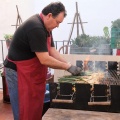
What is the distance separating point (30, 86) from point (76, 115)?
58 centimetres

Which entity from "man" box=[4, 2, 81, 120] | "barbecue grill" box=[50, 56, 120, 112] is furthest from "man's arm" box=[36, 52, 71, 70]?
"barbecue grill" box=[50, 56, 120, 112]

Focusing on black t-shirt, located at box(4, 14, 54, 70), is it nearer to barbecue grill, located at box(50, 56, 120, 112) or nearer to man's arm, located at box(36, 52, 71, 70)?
man's arm, located at box(36, 52, 71, 70)

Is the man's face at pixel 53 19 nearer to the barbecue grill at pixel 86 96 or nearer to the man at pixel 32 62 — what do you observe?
the man at pixel 32 62

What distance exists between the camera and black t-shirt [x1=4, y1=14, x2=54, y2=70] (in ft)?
5.89

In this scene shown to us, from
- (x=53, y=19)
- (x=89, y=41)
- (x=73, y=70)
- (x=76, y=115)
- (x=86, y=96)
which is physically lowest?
(x=76, y=115)

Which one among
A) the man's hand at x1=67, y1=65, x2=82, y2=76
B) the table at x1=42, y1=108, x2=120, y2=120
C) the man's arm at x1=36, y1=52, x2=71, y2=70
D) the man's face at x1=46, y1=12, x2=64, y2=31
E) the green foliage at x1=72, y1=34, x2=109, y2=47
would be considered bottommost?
the table at x1=42, y1=108, x2=120, y2=120

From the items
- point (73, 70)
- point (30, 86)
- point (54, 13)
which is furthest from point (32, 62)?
point (54, 13)

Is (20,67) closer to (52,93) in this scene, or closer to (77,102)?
(52,93)

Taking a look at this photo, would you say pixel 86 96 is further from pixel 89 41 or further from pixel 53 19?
pixel 89 41

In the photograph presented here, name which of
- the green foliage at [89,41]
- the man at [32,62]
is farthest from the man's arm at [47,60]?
the green foliage at [89,41]

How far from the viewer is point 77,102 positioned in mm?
1810

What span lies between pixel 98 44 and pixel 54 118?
5.98 ft

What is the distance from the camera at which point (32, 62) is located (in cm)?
201

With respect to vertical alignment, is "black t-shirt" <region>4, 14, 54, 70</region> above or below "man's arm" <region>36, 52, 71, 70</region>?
above
